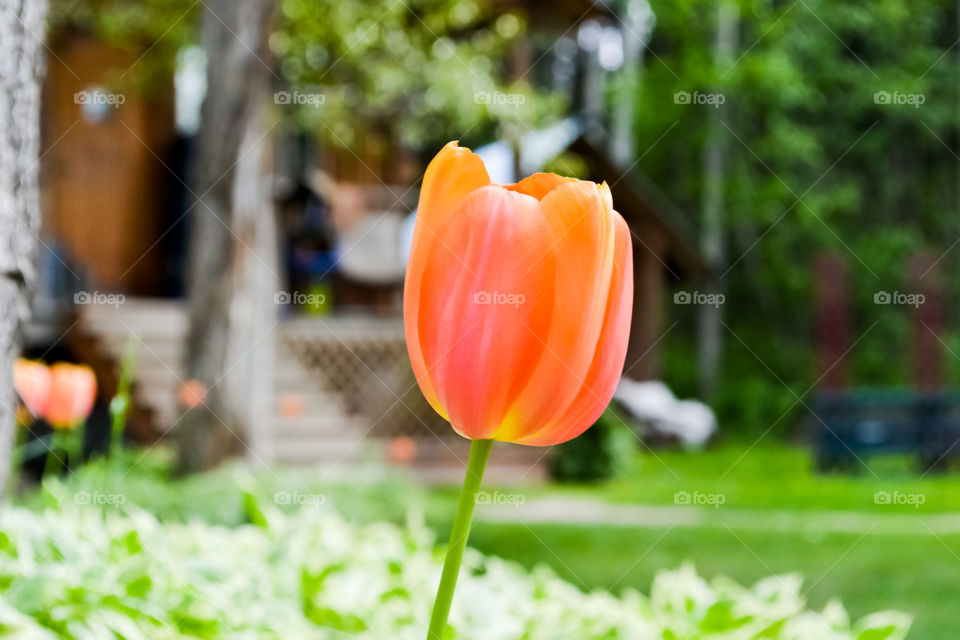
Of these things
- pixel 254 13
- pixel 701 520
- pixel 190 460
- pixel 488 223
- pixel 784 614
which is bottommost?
pixel 701 520

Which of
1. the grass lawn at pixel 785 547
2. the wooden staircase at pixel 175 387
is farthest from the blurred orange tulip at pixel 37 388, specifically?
the wooden staircase at pixel 175 387

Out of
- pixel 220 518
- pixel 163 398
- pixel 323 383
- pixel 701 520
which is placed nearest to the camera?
pixel 220 518

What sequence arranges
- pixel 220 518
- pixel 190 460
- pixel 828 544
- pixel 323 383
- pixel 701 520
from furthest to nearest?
pixel 323 383, pixel 701 520, pixel 828 544, pixel 190 460, pixel 220 518

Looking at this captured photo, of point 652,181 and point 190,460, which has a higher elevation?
point 652,181

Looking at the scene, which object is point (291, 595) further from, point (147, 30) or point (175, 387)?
point (147, 30)

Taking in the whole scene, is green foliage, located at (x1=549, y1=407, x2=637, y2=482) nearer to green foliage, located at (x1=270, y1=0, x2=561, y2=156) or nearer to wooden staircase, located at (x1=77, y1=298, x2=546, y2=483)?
wooden staircase, located at (x1=77, y1=298, x2=546, y2=483)

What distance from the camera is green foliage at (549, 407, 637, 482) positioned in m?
A: 11.0

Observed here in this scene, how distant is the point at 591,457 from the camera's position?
437 inches

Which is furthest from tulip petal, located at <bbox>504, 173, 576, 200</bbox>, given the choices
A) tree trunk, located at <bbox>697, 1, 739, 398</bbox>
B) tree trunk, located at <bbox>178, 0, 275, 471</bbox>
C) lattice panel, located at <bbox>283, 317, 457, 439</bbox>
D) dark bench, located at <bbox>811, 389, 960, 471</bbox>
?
tree trunk, located at <bbox>697, 1, 739, 398</bbox>

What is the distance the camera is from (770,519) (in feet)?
26.1

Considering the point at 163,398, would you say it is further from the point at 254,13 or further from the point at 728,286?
the point at 728,286

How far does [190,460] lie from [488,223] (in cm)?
538

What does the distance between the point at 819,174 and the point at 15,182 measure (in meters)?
24.0

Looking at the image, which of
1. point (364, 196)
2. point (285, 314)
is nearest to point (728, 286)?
point (364, 196)
